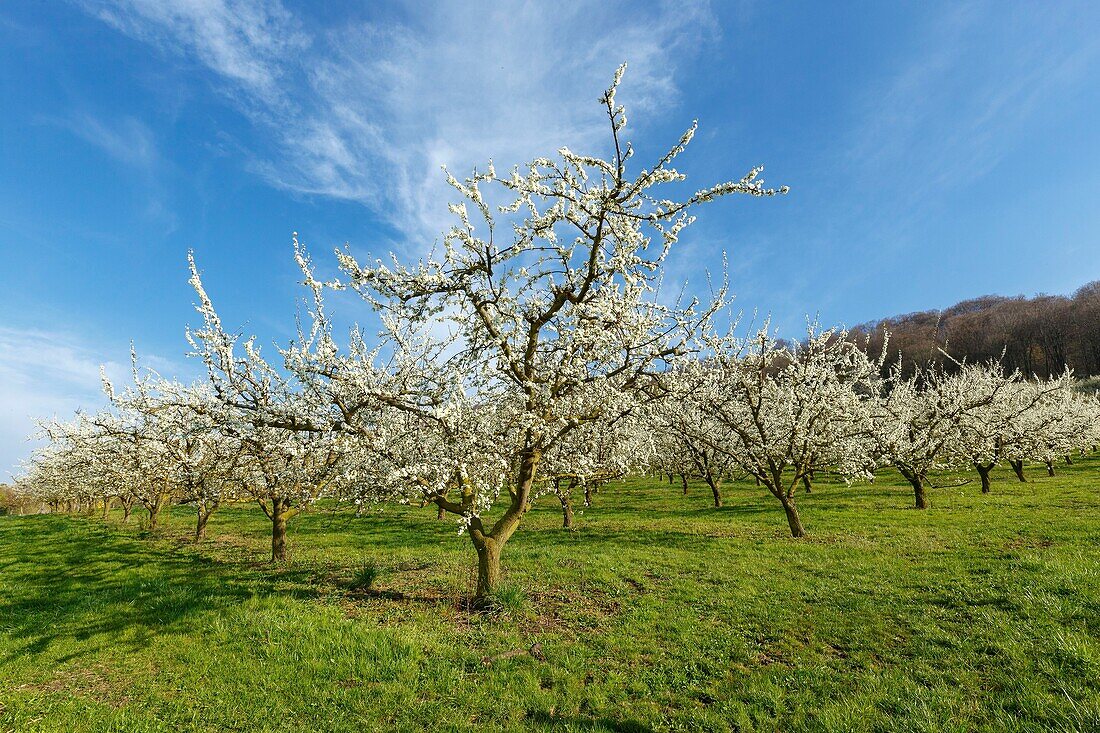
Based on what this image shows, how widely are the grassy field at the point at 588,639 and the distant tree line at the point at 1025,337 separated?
95.0 meters

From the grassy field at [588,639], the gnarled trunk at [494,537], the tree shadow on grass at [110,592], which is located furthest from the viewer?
the gnarled trunk at [494,537]

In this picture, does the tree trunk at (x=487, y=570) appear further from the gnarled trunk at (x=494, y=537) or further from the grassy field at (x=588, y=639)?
the grassy field at (x=588, y=639)

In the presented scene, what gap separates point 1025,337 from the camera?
102 m

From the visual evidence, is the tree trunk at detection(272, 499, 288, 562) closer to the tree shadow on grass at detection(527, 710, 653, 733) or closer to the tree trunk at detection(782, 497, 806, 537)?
the tree shadow on grass at detection(527, 710, 653, 733)

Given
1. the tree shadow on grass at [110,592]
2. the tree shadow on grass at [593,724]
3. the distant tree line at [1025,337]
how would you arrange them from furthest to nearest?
the distant tree line at [1025,337], the tree shadow on grass at [110,592], the tree shadow on grass at [593,724]

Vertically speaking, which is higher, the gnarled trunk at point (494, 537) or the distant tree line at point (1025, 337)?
the distant tree line at point (1025, 337)

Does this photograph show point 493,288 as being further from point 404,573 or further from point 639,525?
→ point 639,525

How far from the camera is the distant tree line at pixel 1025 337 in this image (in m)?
94.7

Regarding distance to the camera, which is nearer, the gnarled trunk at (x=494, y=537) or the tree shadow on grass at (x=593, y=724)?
the tree shadow on grass at (x=593, y=724)

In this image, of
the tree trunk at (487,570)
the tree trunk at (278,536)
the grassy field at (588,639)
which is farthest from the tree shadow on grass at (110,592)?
the tree trunk at (487,570)

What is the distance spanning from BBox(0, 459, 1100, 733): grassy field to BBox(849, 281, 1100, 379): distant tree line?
95.0 meters

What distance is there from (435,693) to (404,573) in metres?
7.23

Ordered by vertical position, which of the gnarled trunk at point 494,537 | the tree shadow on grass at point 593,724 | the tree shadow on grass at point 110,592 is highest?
the gnarled trunk at point 494,537

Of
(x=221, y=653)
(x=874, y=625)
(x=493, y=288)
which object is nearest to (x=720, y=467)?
(x=874, y=625)
